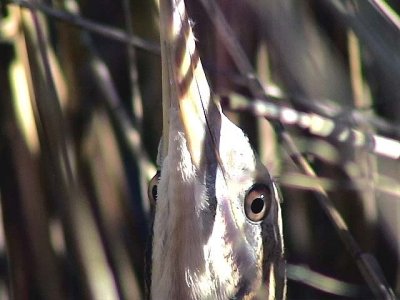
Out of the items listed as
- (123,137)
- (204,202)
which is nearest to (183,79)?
(204,202)

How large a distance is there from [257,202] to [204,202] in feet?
0.23

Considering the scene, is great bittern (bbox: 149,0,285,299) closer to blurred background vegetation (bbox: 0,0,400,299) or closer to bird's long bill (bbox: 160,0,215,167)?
bird's long bill (bbox: 160,0,215,167)

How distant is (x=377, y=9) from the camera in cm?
92

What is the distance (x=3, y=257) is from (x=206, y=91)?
569mm

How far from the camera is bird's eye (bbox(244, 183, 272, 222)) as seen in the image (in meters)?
0.88

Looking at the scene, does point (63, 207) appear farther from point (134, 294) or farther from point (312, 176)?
point (312, 176)

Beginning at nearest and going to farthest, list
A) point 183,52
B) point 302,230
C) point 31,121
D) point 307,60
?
1. point 183,52
2. point 307,60
3. point 31,121
4. point 302,230

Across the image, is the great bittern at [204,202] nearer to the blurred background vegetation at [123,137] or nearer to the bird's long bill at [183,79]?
the bird's long bill at [183,79]

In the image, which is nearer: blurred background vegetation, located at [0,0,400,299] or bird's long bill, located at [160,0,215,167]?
bird's long bill, located at [160,0,215,167]

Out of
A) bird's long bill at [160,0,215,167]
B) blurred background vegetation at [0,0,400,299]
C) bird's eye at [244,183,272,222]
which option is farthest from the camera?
blurred background vegetation at [0,0,400,299]

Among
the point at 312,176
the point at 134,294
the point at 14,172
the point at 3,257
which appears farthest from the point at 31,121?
the point at 312,176

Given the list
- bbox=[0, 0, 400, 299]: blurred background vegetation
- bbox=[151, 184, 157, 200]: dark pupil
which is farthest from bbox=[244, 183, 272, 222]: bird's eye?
bbox=[0, 0, 400, 299]: blurred background vegetation

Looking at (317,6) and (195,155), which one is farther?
(317,6)

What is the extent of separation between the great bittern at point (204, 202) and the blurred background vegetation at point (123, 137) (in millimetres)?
251
